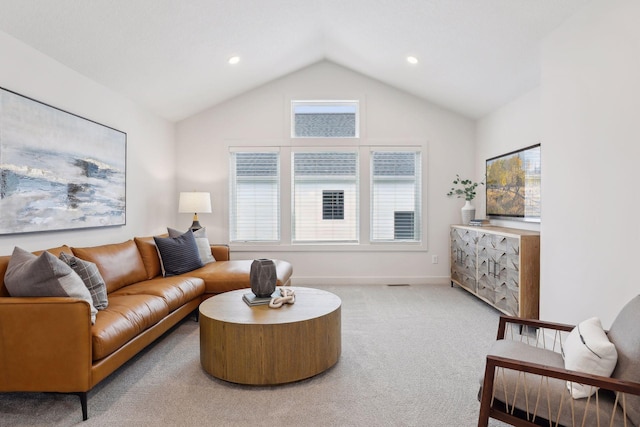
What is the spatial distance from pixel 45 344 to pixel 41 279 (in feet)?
1.16

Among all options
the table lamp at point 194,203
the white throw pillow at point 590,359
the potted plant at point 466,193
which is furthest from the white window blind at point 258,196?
the white throw pillow at point 590,359

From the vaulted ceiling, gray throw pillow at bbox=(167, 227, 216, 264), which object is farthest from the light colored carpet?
the vaulted ceiling

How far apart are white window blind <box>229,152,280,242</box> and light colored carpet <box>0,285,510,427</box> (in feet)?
7.50

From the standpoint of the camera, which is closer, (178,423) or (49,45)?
(178,423)

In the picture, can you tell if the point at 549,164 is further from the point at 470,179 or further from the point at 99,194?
the point at 99,194

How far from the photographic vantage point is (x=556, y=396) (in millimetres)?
1550

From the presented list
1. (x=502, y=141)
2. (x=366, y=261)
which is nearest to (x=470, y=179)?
(x=502, y=141)

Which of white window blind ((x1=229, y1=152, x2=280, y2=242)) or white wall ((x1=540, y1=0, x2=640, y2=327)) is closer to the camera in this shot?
white wall ((x1=540, y1=0, x2=640, y2=327))

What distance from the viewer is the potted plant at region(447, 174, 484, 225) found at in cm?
510

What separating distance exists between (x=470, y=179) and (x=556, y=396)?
4.24 m

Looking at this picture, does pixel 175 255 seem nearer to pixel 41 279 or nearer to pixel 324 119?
pixel 41 279

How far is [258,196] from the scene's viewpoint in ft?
18.1

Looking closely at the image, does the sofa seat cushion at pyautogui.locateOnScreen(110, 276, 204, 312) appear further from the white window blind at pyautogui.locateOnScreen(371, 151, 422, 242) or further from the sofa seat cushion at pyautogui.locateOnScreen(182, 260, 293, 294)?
the white window blind at pyautogui.locateOnScreen(371, 151, 422, 242)

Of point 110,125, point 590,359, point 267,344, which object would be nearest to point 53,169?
point 110,125
